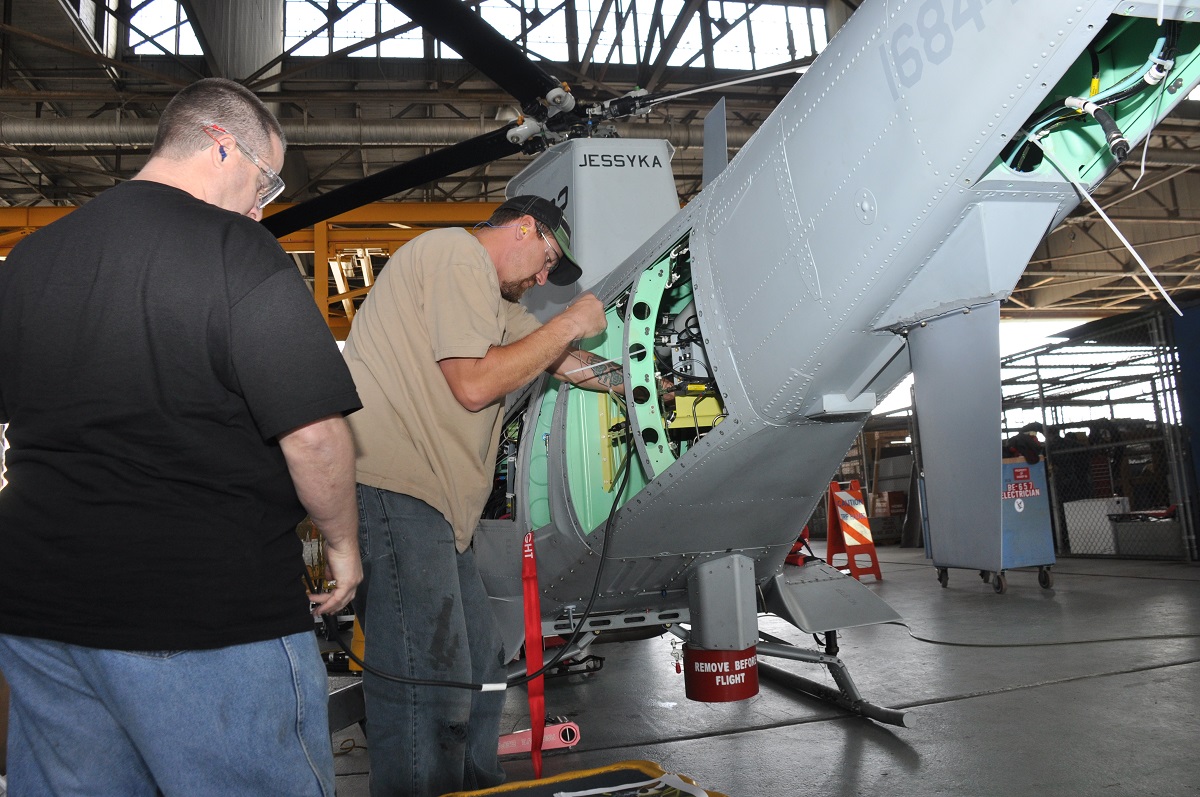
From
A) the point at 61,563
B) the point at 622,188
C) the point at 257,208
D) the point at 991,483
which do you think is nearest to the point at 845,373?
the point at 991,483

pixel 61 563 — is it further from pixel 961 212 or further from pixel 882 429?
pixel 882 429

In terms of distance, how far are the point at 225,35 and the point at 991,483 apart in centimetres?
1099

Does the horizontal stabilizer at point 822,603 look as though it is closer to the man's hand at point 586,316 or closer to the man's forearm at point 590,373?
the man's forearm at point 590,373

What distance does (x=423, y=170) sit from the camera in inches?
194

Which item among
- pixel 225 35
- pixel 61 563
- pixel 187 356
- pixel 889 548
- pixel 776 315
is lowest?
pixel 889 548

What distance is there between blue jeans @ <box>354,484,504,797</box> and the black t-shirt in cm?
84

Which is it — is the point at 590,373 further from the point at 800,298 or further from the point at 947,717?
the point at 947,717

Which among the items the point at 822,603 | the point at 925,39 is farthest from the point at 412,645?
the point at 822,603

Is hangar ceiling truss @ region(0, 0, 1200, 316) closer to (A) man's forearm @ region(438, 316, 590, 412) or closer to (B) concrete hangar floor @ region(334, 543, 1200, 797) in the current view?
(B) concrete hangar floor @ region(334, 543, 1200, 797)

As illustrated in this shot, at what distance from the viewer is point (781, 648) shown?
4227 mm

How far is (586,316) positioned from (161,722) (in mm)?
1629

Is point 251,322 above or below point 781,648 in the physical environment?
above

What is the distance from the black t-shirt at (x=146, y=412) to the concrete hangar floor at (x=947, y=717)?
2.59 m

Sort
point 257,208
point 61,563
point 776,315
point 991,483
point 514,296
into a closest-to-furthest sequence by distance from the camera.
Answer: point 61,563
point 257,208
point 991,483
point 776,315
point 514,296
